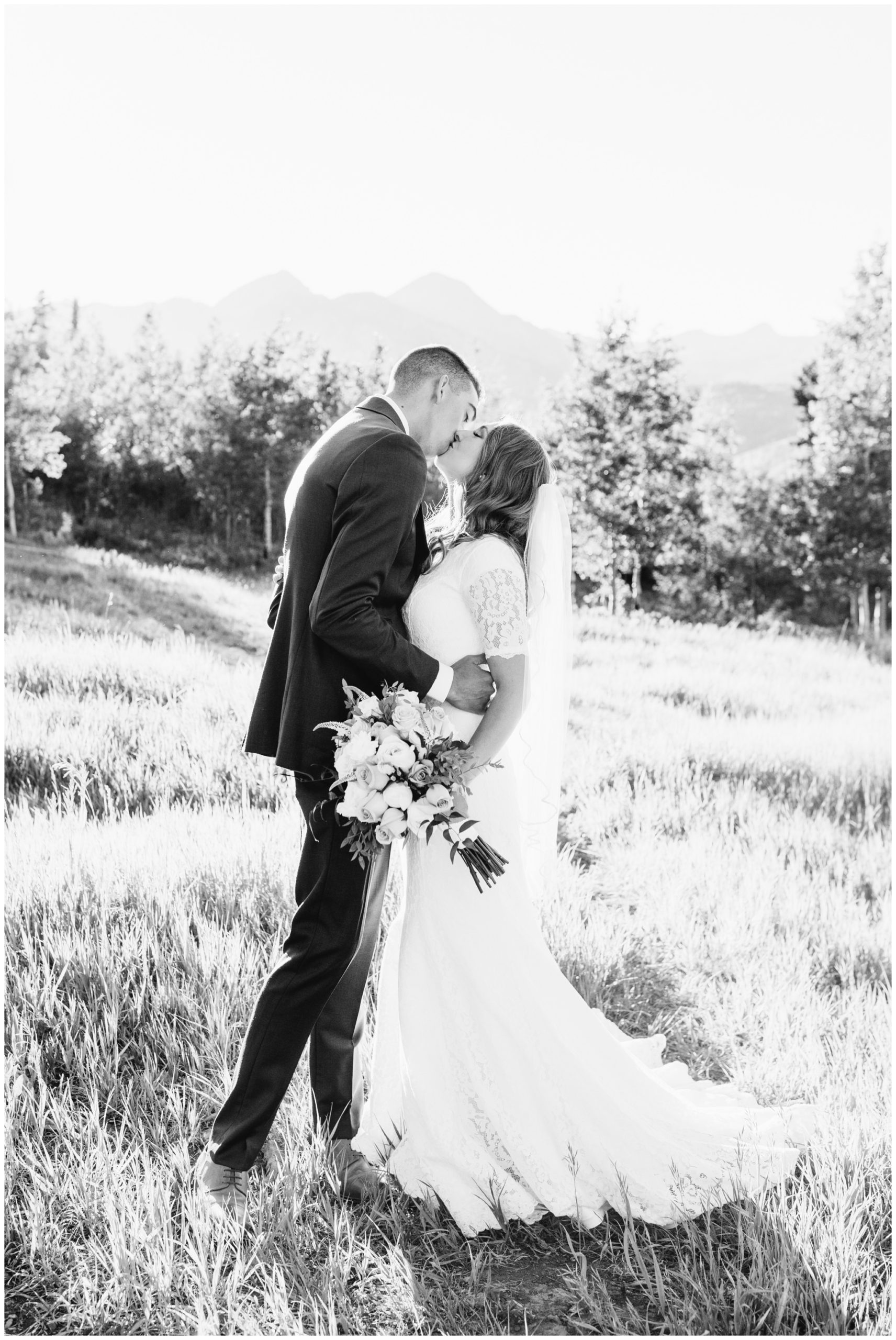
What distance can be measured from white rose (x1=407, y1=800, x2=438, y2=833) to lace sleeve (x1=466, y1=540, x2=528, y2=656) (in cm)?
63

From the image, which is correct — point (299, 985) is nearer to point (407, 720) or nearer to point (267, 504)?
point (407, 720)

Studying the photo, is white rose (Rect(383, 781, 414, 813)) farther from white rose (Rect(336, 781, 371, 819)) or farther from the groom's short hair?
the groom's short hair

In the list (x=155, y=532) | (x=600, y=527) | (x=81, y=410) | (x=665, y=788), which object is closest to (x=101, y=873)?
(x=665, y=788)

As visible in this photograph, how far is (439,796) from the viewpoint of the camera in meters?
2.89

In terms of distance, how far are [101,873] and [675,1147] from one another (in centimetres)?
303

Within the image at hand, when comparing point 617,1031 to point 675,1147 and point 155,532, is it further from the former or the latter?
point 155,532

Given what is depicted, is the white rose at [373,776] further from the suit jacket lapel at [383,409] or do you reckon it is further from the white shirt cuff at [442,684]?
the suit jacket lapel at [383,409]

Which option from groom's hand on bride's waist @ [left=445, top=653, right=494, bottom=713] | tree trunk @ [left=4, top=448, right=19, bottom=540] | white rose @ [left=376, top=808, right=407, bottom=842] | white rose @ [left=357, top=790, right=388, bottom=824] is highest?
tree trunk @ [left=4, top=448, right=19, bottom=540]

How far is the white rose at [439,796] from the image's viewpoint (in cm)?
289

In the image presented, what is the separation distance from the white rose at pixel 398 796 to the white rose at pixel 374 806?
1 cm

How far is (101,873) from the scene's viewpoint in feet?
16.0

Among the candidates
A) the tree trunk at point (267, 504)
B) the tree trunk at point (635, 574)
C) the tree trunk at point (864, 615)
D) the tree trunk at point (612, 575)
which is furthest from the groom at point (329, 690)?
the tree trunk at point (267, 504)

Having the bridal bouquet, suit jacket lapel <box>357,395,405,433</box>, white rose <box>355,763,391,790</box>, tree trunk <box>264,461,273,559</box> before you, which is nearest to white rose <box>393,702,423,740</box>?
the bridal bouquet

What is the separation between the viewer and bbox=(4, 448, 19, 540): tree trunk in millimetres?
28297
